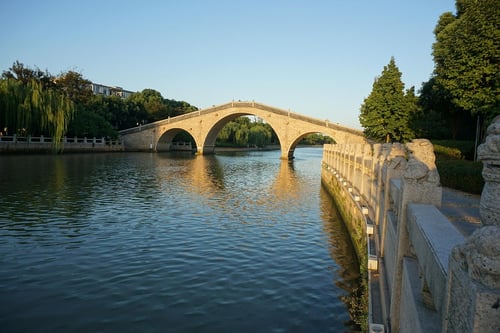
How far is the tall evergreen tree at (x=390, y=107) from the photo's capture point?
32125 mm

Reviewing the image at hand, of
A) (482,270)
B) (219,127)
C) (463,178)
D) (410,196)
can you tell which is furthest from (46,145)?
(482,270)

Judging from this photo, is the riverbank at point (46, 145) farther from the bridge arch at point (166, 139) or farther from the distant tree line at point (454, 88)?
the distant tree line at point (454, 88)

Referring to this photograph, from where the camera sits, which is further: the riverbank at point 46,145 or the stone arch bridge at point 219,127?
the stone arch bridge at point 219,127

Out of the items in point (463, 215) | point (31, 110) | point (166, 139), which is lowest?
point (463, 215)

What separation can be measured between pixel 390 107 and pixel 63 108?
30.6 m

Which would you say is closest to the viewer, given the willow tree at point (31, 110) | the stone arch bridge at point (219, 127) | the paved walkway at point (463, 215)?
the paved walkway at point (463, 215)

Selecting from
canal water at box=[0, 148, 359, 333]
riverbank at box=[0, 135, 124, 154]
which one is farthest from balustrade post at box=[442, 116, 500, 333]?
riverbank at box=[0, 135, 124, 154]

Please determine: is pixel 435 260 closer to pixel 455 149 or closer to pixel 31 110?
pixel 455 149

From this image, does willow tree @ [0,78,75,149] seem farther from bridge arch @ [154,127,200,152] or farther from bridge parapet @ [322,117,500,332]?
bridge parapet @ [322,117,500,332]

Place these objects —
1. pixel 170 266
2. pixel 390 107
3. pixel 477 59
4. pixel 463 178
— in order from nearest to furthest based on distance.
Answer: pixel 170 266
pixel 463 178
pixel 477 59
pixel 390 107

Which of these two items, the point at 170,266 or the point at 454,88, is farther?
the point at 454,88

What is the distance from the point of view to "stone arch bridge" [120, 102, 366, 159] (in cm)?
4062

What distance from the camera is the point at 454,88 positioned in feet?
58.8

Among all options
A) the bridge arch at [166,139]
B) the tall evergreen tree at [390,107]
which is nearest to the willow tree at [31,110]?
the bridge arch at [166,139]
